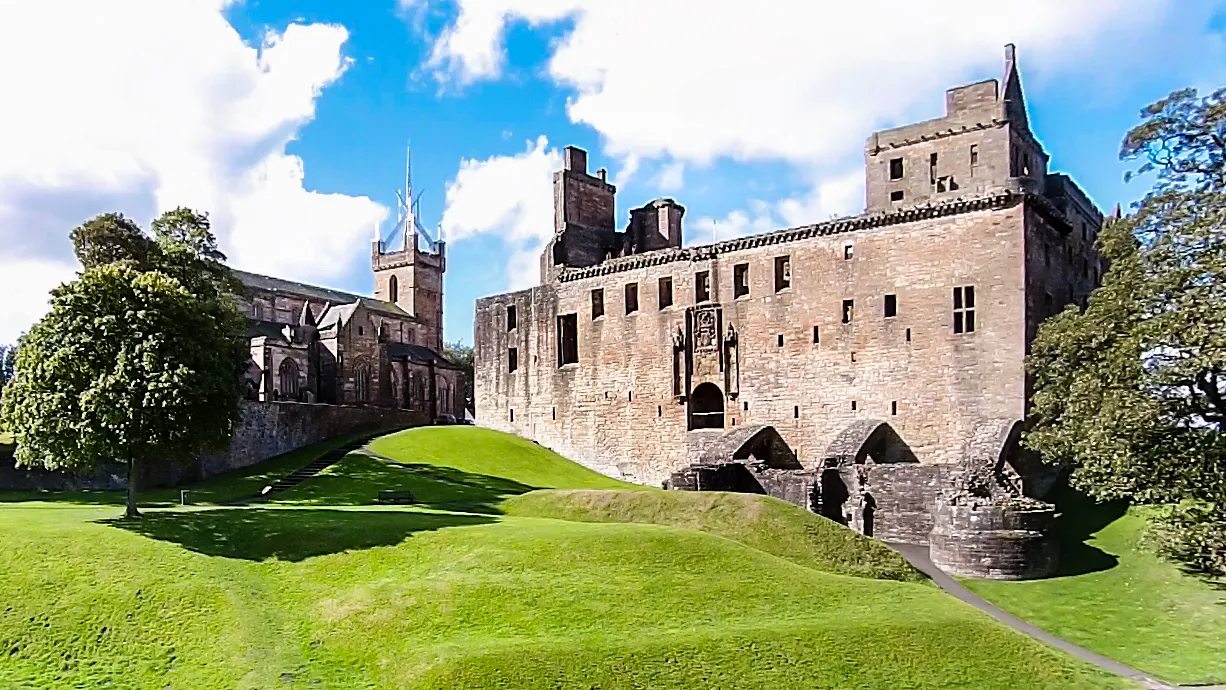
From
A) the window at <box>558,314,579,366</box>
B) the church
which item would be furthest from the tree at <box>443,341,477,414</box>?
the window at <box>558,314,579,366</box>

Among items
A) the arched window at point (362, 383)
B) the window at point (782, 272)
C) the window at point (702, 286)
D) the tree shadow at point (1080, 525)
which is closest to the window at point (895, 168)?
the window at point (782, 272)

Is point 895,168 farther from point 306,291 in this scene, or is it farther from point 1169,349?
point 306,291

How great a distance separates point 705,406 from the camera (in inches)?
2037

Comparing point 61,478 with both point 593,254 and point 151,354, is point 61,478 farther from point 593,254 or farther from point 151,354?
point 593,254

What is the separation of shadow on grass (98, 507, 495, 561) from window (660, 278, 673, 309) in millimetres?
24504

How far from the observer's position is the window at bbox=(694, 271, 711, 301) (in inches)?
2024

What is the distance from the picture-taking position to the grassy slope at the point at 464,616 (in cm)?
1931

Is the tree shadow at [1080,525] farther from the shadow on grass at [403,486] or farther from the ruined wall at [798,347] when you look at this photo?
the shadow on grass at [403,486]

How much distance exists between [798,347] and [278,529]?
90.8 feet

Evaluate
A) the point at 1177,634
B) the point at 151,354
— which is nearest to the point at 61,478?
the point at 151,354

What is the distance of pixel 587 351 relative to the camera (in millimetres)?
56406

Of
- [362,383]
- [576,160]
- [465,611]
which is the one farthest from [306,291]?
[465,611]

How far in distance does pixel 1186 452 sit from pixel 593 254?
128 ft

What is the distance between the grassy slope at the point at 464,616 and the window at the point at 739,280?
963 inches
